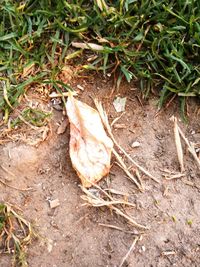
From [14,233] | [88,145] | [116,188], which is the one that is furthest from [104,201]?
[14,233]

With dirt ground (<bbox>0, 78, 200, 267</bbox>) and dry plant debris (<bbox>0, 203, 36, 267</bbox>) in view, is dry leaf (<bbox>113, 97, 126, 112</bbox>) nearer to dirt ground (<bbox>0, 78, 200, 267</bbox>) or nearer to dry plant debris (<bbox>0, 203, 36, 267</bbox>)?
dirt ground (<bbox>0, 78, 200, 267</bbox>)

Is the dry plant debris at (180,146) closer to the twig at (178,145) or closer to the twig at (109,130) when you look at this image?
the twig at (178,145)

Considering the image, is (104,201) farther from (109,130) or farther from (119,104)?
(119,104)

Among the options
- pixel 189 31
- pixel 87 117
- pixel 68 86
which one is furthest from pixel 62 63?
pixel 189 31

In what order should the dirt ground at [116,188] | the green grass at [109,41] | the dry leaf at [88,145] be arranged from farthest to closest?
the green grass at [109,41] → the dry leaf at [88,145] → the dirt ground at [116,188]

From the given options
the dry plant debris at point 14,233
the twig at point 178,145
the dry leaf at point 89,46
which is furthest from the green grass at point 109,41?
the dry plant debris at point 14,233
